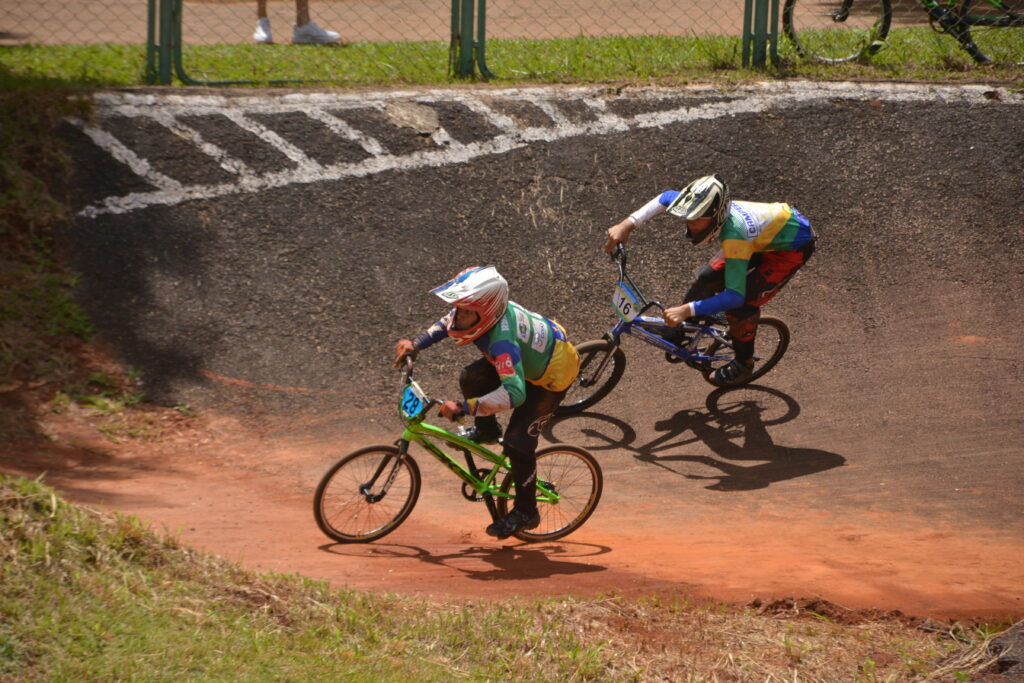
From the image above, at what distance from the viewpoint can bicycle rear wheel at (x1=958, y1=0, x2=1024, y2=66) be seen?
1298 centimetres

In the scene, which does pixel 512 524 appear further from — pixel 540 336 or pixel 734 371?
pixel 734 371

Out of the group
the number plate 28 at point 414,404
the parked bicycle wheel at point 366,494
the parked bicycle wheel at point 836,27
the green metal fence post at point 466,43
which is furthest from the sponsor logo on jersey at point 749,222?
the parked bicycle wheel at point 836,27

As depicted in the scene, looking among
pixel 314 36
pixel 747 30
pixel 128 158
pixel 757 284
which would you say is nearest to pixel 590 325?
pixel 757 284

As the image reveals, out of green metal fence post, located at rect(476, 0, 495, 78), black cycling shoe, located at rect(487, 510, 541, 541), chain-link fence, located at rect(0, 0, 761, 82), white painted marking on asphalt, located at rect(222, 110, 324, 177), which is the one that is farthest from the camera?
chain-link fence, located at rect(0, 0, 761, 82)

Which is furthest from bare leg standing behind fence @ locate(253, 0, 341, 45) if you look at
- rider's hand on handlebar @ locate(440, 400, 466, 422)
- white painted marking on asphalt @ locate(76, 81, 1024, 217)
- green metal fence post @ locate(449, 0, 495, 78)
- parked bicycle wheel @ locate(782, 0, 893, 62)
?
rider's hand on handlebar @ locate(440, 400, 466, 422)

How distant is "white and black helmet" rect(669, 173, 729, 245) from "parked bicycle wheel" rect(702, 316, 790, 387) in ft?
4.19

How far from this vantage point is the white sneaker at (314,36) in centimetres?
1376

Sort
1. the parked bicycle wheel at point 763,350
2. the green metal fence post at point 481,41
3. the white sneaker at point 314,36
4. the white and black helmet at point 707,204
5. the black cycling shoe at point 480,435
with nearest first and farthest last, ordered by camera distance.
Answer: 1. the black cycling shoe at point 480,435
2. the white and black helmet at point 707,204
3. the parked bicycle wheel at point 763,350
4. the green metal fence post at point 481,41
5. the white sneaker at point 314,36

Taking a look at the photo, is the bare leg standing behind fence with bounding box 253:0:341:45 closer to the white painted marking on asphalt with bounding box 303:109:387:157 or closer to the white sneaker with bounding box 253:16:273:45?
the white sneaker with bounding box 253:16:273:45

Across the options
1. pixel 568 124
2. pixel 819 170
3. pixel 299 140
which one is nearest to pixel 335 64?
pixel 299 140

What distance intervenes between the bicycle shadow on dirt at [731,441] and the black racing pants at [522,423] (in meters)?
1.87

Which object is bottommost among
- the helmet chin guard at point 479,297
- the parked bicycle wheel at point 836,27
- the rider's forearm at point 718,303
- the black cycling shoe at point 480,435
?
the black cycling shoe at point 480,435

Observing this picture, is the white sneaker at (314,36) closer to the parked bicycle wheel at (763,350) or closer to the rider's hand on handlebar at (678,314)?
the parked bicycle wheel at (763,350)

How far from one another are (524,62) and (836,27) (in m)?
4.90
